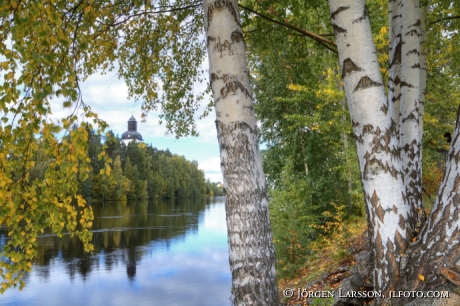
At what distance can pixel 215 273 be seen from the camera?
16656mm

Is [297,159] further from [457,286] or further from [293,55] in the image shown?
[457,286]

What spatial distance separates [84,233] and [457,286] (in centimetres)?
293

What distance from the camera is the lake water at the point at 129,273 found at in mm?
13297

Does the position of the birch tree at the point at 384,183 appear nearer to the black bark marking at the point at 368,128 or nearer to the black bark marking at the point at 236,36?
the black bark marking at the point at 368,128

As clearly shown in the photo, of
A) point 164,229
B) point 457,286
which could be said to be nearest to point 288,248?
point 457,286

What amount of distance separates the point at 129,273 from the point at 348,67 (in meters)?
15.5

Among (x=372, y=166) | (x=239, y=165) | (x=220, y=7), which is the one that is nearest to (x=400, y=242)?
(x=372, y=166)

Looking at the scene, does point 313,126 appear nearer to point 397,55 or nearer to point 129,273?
point 397,55

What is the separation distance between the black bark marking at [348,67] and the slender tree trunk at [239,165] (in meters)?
0.77

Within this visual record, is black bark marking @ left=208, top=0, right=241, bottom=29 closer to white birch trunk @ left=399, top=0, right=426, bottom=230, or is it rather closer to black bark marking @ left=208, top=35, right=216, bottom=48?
black bark marking @ left=208, top=35, right=216, bottom=48

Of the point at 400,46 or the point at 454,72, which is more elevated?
the point at 454,72

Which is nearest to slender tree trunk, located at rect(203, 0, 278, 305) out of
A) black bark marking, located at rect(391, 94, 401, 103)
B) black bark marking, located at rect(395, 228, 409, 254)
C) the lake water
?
black bark marking, located at rect(395, 228, 409, 254)

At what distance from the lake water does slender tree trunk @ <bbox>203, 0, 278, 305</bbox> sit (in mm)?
10917

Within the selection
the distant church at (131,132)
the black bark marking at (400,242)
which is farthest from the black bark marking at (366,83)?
the distant church at (131,132)
